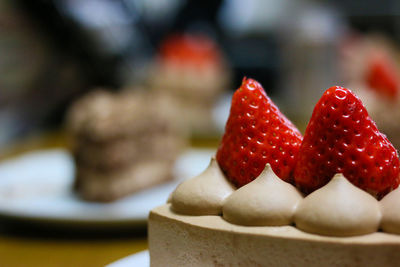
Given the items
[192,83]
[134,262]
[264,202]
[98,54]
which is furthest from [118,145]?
[98,54]

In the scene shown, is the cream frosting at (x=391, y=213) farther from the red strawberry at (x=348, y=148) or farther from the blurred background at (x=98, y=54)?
the blurred background at (x=98, y=54)

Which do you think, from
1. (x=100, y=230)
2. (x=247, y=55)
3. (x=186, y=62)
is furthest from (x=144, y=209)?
(x=247, y=55)

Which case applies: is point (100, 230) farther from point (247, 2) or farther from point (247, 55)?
point (247, 2)

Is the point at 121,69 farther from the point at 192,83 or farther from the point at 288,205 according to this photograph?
the point at 288,205

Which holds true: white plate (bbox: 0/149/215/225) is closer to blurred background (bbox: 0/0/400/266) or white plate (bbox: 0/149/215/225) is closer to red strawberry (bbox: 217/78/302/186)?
blurred background (bbox: 0/0/400/266)

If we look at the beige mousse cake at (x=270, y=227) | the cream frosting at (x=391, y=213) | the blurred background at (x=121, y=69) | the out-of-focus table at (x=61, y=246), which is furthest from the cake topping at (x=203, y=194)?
the blurred background at (x=121, y=69)

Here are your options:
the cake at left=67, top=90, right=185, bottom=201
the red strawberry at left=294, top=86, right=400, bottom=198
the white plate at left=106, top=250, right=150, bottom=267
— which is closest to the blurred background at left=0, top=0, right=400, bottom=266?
the cake at left=67, top=90, right=185, bottom=201
